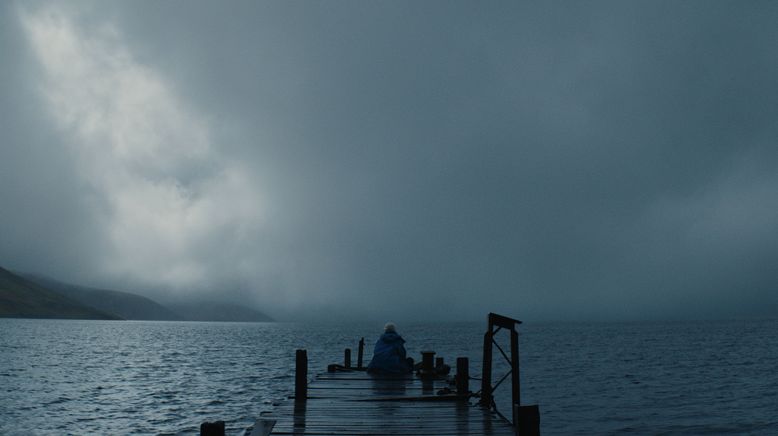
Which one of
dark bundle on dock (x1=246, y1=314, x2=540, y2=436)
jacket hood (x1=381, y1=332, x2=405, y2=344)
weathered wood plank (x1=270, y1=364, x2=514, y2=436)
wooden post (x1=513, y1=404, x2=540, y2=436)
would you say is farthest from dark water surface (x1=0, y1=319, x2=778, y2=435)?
wooden post (x1=513, y1=404, x2=540, y2=436)

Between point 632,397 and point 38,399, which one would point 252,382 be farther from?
point 632,397

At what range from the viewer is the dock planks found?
47.4ft

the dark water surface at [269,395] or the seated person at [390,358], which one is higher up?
the seated person at [390,358]

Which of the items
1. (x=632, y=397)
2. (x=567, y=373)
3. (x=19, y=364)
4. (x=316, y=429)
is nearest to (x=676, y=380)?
(x=567, y=373)

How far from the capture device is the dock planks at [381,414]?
1445cm

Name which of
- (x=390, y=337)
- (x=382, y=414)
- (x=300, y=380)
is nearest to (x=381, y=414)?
(x=382, y=414)

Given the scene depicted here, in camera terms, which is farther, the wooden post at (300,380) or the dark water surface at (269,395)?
the dark water surface at (269,395)

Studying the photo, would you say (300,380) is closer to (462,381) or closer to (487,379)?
(462,381)

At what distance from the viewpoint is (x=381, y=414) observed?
16875mm

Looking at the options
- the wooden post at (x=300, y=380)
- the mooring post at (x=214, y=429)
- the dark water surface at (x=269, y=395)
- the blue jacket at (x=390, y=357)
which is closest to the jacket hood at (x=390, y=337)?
the blue jacket at (x=390, y=357)

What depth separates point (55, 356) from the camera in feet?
244

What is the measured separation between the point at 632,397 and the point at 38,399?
37.6 m

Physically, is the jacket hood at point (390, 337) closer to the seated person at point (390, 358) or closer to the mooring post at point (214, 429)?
the seated person at point (390, 358)

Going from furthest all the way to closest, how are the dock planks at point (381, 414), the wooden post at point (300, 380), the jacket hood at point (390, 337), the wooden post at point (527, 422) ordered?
the jacket hood at point (390, 337)
the wooden post at point (300, 380)
the dock planks at point (381, 414)
the wooden post at point (527, 422)
